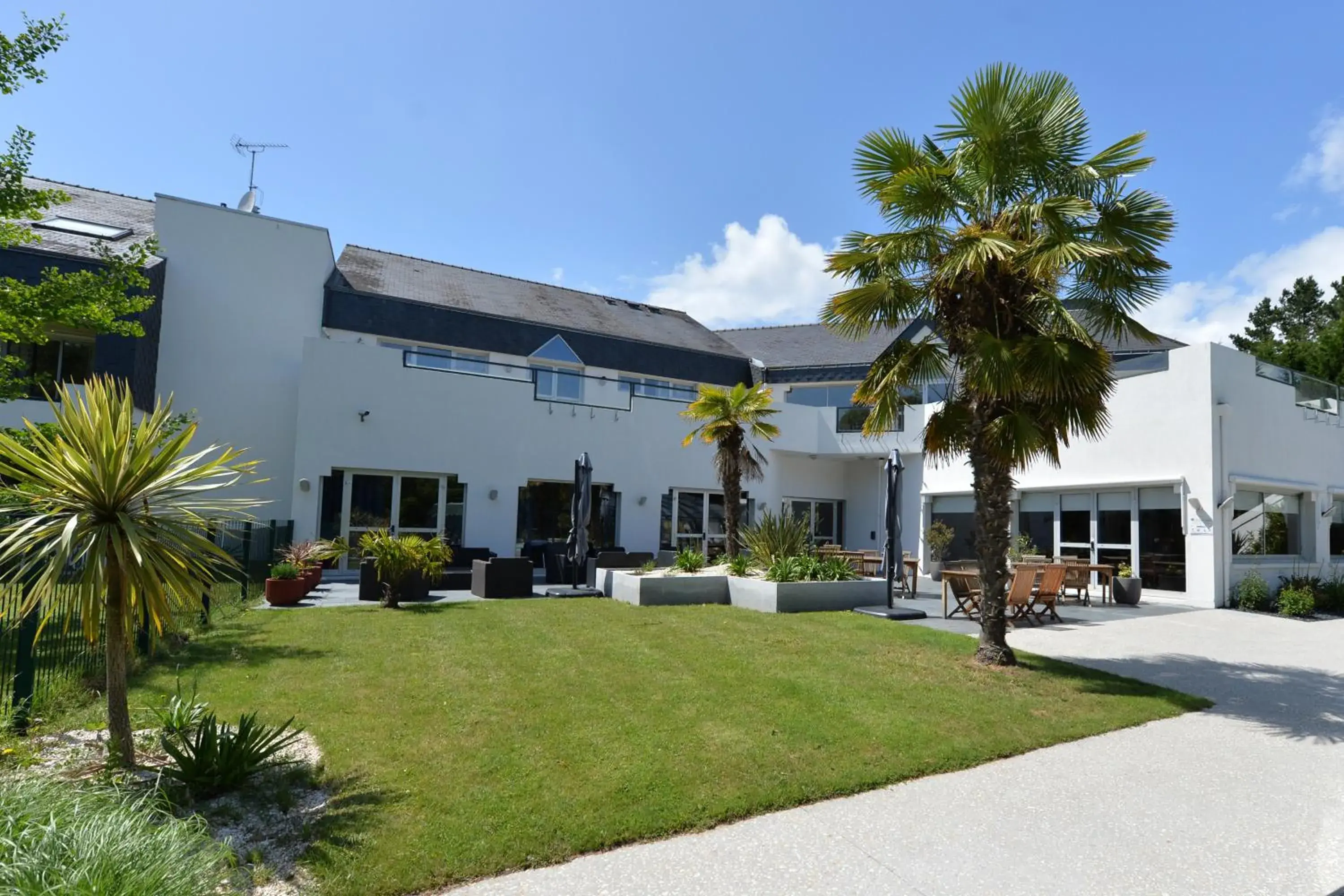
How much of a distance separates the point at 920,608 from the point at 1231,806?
8307 mm

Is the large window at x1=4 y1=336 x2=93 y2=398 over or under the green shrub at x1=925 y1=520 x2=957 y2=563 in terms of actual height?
over

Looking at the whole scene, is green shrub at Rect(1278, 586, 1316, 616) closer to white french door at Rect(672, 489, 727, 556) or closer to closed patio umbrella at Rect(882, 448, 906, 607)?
closed patio umbrella at Rect(882, 448, 906, 607)

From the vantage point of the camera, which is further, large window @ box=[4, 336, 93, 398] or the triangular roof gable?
the triangular roof gable

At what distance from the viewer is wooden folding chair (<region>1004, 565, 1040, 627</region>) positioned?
11.5 metres

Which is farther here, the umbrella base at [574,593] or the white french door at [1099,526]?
the white french door at [1099,526]

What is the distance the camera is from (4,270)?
47.5 ft

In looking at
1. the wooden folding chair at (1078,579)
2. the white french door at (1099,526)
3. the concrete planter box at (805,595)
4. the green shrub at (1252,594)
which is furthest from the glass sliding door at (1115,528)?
the concrete planter box at (805,595)

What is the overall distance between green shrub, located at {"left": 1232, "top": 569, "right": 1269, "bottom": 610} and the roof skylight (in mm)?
24676

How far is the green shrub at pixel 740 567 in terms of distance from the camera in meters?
13.2

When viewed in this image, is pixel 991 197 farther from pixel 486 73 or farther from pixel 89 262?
pixel 89 262

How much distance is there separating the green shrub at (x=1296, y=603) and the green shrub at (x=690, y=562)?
36.0ft

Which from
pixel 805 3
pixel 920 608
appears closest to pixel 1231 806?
pixel 920 608

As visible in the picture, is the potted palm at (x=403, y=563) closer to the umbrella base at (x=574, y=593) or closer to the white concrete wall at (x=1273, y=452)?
the umbrella base at (x=574, y=593)

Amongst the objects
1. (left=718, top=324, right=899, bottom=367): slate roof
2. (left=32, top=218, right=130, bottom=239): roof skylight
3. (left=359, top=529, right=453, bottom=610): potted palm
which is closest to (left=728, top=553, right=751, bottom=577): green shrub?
(left=359, top=529, right=453, bottom=610): potted palm
